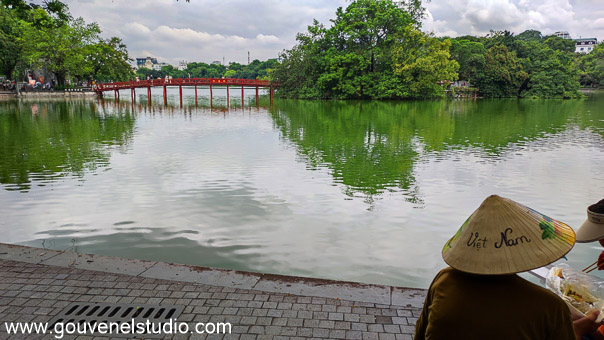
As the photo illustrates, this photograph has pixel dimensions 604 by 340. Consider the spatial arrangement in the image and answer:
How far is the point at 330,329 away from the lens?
3109 millimetres

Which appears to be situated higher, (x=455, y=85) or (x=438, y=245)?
(x=455, y=85)

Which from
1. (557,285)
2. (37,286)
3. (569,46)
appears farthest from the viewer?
(569,46)

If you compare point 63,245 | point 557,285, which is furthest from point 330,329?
point 63,245

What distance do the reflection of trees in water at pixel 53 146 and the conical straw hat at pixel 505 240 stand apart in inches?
375

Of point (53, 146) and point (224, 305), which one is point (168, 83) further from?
point (224, 305)

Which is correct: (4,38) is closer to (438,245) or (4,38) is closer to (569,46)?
(438,245)

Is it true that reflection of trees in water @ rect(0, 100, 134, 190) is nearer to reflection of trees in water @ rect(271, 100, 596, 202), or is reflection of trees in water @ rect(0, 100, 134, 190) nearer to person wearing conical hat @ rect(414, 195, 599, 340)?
reflection of trees in water @ rect(271, 100, 596, 202)

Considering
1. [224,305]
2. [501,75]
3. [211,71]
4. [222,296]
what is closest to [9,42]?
[222,296]

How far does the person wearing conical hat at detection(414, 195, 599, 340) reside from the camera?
1.50m

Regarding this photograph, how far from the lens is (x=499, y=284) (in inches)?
60.0

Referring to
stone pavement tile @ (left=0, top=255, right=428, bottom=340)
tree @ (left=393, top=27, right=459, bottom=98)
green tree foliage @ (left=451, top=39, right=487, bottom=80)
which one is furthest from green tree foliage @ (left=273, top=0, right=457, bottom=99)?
stone pavement tile @ (left=0, top=255, right=428, bottom=340)

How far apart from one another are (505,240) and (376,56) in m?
44.8

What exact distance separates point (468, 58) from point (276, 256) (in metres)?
54.6

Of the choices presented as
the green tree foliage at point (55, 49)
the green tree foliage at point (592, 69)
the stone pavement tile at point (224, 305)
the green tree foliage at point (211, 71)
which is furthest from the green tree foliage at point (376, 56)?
the green tree foliage at point (211, 71)
